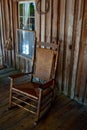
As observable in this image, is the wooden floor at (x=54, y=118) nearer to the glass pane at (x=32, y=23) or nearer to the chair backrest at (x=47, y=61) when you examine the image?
the chair backrest at (x=47, y=61)

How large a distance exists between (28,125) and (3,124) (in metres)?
0.37

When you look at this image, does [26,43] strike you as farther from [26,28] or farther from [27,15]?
[27,15]

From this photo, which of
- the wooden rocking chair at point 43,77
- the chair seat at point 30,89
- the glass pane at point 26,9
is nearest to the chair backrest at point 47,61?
the wooden rocking chair at point 43,77

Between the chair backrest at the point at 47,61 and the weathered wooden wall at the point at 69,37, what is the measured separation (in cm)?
32

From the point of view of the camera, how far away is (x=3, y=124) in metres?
2.32

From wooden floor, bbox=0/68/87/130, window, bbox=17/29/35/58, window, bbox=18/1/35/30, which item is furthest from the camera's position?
window, bbox=17/29/35/58

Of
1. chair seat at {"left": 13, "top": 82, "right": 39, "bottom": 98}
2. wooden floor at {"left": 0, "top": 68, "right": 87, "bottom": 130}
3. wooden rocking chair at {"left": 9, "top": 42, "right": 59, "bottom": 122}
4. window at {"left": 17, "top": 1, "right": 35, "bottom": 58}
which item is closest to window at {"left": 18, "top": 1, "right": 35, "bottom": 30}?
window at {"left": 17, "top": 1, "right": 35, "bottom": 58}

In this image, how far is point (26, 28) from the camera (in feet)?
12.3

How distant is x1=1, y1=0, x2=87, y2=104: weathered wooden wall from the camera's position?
259 centimetres

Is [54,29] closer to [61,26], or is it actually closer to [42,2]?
[61,26]

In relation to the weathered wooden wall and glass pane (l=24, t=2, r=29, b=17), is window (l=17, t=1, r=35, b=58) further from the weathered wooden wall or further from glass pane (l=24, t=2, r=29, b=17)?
the weathered wooden wall

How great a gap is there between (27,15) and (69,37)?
1.34m

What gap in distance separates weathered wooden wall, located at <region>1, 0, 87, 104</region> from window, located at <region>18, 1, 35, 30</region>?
0.22 m

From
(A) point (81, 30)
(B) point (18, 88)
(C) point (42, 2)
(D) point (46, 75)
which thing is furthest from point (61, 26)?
(B) point (18, 88)
